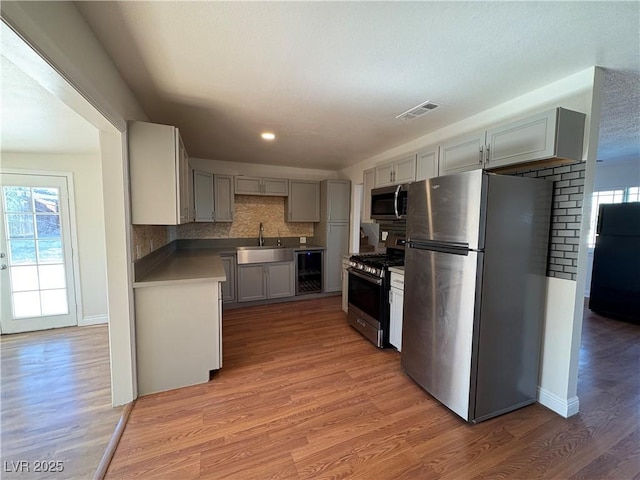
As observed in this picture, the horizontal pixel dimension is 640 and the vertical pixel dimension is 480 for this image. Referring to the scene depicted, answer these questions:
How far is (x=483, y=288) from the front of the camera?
5.82ft

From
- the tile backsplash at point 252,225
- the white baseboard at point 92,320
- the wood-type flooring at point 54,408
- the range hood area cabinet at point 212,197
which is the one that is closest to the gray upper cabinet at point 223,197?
the range hood area cabinet at point 212,197

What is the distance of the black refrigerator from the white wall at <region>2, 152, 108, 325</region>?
7.15 metres

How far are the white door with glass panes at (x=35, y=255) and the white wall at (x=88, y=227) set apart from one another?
0.12 m

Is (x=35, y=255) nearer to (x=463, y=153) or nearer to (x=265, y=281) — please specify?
(x=265, y=281)

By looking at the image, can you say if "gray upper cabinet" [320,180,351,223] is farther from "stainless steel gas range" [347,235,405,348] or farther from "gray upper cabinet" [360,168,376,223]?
"stainless steel gas range" [347,235,405,348]

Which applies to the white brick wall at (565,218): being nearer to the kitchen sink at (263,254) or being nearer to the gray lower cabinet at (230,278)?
the kitchen sink at (263,254)

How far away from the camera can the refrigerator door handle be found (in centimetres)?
181

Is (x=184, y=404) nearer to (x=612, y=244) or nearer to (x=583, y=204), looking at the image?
(x=583, y=204)

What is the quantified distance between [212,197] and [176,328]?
250 cm

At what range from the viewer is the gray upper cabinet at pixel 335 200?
184 inches

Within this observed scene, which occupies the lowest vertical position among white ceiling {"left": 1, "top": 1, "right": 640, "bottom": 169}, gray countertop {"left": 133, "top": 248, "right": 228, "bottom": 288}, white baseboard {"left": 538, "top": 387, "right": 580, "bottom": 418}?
white baseboard {"left": 538, "top": 387, "right": 580, "bottom": 418}

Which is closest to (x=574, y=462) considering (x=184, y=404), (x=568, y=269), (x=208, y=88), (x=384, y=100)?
(x=568, y=269)

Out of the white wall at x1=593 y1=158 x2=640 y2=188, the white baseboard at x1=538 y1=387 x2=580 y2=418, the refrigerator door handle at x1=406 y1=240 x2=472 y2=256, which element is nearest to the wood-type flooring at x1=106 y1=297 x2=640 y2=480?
the white baseboard at x1=538 y1=387 x2=580 y2=418

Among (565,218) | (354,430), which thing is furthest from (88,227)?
(565,218)
